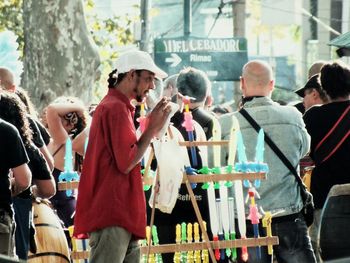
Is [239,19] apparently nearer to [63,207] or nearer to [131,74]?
[63,207]

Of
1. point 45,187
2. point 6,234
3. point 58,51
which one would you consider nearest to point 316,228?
point 45,187

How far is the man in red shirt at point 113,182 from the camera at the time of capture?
832 centimetres

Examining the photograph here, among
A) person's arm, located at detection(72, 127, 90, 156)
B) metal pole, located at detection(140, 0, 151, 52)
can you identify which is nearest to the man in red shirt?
person's arm, located at detection(72, 127, 90, 156)

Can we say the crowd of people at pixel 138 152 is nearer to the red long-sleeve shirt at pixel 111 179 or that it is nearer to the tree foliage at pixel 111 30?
the red long-sleeve shirt at pixel 111 179

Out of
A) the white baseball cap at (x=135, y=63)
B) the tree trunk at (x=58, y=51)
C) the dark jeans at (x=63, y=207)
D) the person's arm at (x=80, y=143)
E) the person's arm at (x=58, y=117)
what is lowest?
the dark jeans at (x=63, y=207)

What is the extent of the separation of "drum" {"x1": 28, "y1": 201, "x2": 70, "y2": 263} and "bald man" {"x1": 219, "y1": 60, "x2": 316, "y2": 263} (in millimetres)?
1386

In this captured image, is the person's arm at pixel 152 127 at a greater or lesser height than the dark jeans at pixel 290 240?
greater

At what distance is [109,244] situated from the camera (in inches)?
329

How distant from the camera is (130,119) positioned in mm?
8461

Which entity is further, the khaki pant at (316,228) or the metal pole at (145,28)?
the metal pole at (145,28)

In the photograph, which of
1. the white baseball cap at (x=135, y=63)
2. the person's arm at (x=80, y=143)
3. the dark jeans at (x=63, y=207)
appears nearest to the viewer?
the white baseball cap at (x=135, y=63)

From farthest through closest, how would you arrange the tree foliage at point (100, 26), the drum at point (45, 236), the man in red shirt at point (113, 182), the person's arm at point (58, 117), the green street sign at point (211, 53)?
the green street sign at point (211, 53) → the tree foliage at point (100, 26) → the person's arm at point (58, 117) → the drum at point (45, 236) → the man in red shirt at point (113, 182)

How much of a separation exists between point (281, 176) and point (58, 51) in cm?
1182

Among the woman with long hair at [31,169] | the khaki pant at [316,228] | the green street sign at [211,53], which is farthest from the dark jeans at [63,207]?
the green street sign at [211,53]
